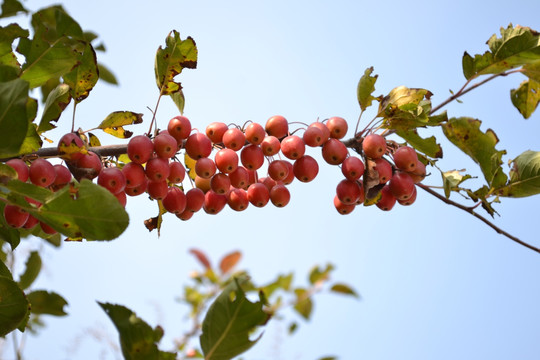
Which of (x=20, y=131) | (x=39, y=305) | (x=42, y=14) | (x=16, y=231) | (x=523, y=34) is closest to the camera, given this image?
(x=20, y=131)

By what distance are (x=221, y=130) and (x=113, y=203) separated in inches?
29.1

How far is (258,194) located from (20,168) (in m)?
0.92

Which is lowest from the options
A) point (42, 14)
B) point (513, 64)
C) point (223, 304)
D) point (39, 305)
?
point (39, 305)

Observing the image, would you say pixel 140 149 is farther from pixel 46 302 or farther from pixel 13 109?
pixel 46 302

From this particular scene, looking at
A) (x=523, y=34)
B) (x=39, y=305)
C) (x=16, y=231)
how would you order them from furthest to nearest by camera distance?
1. (x=39, y=305)
2. (x=523, y=34)
3. (x=16, y=231)

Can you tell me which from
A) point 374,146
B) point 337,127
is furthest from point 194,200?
point 374,146

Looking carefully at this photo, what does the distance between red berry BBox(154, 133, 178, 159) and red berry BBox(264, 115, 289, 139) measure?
1.32ft

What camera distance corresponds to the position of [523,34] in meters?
2.19

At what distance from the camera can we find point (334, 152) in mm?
2084

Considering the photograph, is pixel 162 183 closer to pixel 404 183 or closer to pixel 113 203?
pixel 113 203

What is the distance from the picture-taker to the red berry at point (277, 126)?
215 cm

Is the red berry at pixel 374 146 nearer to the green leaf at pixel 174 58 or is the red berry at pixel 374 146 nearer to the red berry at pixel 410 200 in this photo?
the red berry at pixel 410 200

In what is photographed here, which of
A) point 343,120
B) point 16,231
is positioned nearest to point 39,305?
point 16,231

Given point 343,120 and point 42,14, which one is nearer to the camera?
point 42,14
